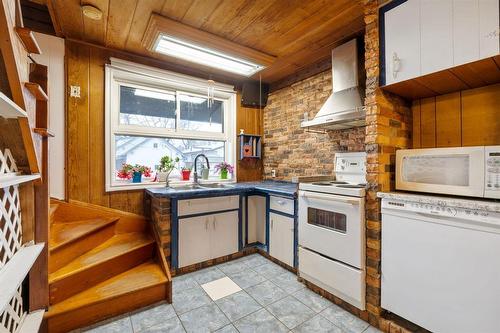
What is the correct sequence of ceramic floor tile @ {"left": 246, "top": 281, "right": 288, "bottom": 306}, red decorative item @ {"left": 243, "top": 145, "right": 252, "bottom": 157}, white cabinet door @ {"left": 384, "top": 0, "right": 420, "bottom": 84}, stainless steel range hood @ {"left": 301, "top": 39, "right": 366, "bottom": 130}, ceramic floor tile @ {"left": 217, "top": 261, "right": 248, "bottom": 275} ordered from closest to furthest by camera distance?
white cabinet door @ {"left": 384, "top": 0, "right": 420, "bottom": 84} < ceramic floor tile @ {"left": 246, "top": 281, "right": 288, "bottom": 306} < stainless steel range hood @ {"left": 301, "top": 39, "right": 366, "bottom": 130} < ceramic floor tile @ {"left": 217, "top": 261, "right": 248, "bottom": 275} < red decorative item @ {"left": 243, "top": 145, "right": 252, "bottom": 157}

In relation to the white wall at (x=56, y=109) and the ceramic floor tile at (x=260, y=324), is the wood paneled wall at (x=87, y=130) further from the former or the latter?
the ceramic floor tile at (x=260, y=324)

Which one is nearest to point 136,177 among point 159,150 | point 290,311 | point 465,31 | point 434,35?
point 159,150

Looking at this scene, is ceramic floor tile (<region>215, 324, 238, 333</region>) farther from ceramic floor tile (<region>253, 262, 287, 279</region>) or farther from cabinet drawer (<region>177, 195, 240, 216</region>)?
cabinet drawer (<region>177, 195, 240, 216</region>)

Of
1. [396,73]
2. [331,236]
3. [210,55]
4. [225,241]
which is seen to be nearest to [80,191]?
[225,241]

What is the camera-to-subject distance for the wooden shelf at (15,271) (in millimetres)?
896

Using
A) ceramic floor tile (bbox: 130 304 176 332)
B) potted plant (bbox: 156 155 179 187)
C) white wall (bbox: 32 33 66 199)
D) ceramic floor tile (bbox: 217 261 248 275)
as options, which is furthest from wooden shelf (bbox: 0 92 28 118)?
ceramic floor tile (bbox: 217 261 248 275)

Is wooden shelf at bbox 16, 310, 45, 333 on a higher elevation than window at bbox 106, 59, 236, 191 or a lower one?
lower

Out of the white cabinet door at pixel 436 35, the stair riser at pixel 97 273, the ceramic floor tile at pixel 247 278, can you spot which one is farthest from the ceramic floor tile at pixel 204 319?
the white cabinet door at pixel 436 35

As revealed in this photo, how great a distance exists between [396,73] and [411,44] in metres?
0.19

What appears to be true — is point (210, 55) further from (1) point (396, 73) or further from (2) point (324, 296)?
(2) point (324, 296)

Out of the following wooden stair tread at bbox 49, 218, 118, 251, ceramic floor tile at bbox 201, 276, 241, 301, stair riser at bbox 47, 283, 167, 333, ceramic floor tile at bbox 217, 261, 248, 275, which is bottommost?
ceramic floor tile at bbox 201, 276, 241, 301

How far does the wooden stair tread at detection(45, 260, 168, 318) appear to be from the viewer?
166 cm

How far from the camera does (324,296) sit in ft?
6.71

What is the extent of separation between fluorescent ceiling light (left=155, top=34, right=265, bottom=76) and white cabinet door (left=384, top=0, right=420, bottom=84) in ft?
4.89
